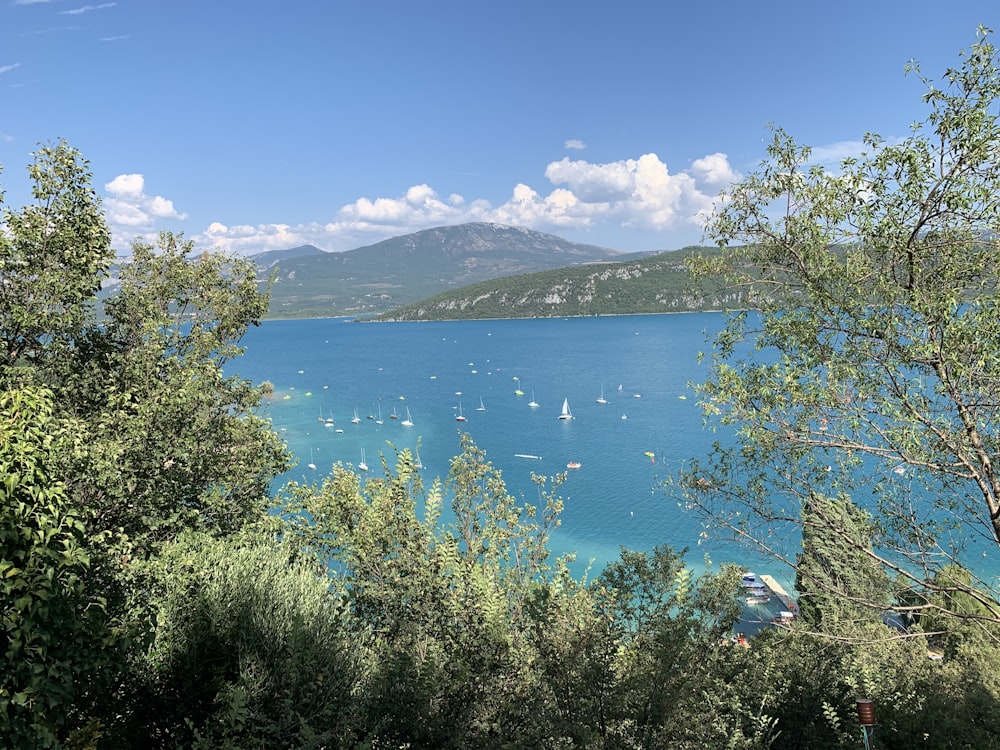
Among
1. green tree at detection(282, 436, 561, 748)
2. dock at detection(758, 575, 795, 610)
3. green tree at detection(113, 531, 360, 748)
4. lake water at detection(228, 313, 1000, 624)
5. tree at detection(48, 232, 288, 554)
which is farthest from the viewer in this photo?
lake water at detection(228, 313, 1000, 624)

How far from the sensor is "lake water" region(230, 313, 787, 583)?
43.3m

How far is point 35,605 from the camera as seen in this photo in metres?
4.90

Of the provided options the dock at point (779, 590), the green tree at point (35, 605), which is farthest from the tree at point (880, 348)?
the dock at point (779, 590)

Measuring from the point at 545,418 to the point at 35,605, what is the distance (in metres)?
72.5

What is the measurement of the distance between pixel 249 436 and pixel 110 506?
4734mm

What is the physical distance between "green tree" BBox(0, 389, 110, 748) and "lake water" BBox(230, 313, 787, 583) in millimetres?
9938

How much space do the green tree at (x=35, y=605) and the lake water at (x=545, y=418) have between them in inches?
391

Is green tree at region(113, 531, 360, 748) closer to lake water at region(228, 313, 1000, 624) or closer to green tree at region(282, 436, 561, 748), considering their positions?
green tree at region(282, 436, 561, 748)

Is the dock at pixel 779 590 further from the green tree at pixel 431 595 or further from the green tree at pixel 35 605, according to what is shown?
the green tree at pixel 35 605

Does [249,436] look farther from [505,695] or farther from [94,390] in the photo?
[505,695]

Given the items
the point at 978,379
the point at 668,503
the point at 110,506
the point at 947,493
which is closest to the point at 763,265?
the point at 978,379

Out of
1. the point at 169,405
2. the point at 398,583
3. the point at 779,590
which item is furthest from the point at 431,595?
the point at 779,590

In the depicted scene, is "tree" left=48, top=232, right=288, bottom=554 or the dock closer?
"tree" left=48, top=232, right=288, bottom=554

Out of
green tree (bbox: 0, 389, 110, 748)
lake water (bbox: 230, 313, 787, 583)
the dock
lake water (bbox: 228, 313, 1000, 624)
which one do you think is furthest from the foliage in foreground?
the dock
